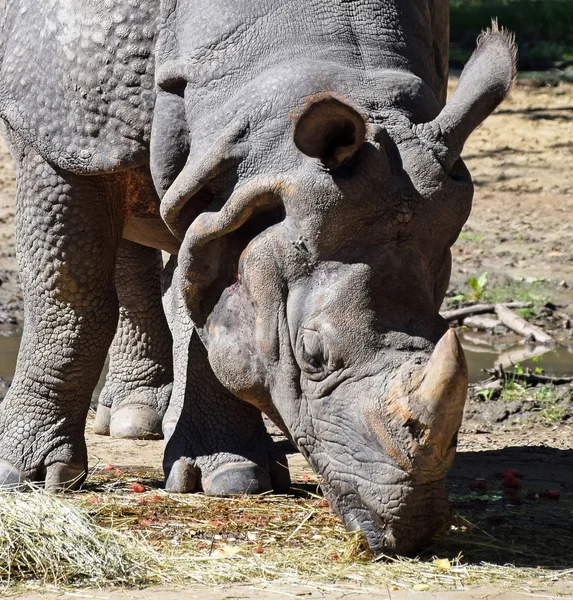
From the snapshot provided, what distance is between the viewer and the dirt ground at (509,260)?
4.18 m

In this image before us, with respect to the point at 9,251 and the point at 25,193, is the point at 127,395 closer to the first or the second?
the point at 25,193

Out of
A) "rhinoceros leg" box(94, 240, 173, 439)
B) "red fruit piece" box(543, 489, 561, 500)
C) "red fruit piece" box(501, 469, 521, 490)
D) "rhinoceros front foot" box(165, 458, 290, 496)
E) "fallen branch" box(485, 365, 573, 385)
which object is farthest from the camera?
"fallen branch" box(485, 365, 573, 385)

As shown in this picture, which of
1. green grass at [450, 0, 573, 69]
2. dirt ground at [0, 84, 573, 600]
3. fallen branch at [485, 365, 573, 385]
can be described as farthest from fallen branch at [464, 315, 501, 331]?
green grass at [450, 0, 573, 69]

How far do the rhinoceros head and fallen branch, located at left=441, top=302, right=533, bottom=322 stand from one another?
426cm

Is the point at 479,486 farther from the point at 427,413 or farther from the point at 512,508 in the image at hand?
the point at 427,413

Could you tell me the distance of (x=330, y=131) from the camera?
4113 mm

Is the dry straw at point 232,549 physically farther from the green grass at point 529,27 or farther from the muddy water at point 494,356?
the green grass at point 529,27

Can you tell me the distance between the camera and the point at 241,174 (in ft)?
14.1

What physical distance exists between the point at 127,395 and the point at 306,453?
8.12ft

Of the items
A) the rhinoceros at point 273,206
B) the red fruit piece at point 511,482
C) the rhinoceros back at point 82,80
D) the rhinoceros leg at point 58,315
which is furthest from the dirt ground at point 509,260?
the rhinoceros back at point 82,80

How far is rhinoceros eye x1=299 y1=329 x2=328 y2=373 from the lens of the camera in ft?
13.8

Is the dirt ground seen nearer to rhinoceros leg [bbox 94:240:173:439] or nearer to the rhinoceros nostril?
rhinoceros leg [bbox 94:240:173:439]

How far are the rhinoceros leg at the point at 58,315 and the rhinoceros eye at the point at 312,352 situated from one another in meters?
1.27

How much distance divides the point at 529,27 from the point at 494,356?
29.8 feet
